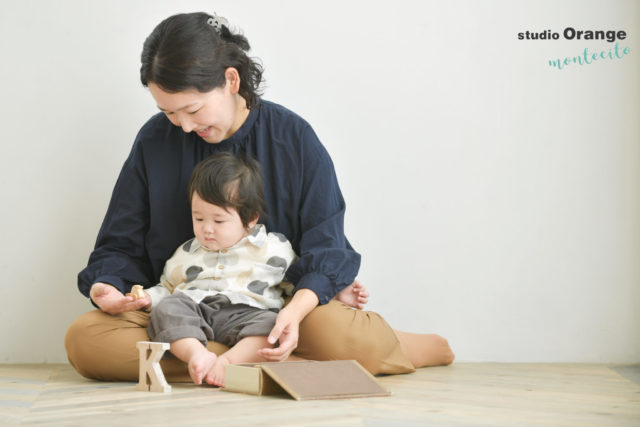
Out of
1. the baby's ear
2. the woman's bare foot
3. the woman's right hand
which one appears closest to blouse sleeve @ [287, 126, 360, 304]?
the baby's ear

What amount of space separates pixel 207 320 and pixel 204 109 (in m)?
0.47

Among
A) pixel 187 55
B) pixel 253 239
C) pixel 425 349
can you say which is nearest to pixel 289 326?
pixel 253 239

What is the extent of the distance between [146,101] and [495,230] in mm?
1054

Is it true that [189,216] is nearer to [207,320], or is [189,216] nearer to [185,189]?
[185,189]

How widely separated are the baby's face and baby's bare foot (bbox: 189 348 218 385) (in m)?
0.29

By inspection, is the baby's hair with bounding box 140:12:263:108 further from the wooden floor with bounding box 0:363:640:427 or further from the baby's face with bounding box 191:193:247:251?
the wooden floor with bounding box 0:363:640:427

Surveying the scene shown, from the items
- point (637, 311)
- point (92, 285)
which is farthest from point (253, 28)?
point (637, 311)

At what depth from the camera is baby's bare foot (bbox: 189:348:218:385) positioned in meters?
1.49

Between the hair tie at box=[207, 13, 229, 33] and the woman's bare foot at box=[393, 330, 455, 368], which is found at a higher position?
the hair tie at box=[207, 13, 229, 33]

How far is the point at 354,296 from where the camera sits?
1.85 metres

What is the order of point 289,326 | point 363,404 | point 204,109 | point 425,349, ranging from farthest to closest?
1. point 425,349
2. point 204,109
3. point 289,326
4. point 363,404

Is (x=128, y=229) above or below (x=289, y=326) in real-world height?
above

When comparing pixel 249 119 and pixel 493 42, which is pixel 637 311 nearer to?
pixel 493 42

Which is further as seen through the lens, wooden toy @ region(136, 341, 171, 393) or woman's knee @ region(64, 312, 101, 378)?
woman's knee @ region(64, 312, 101, 378)
